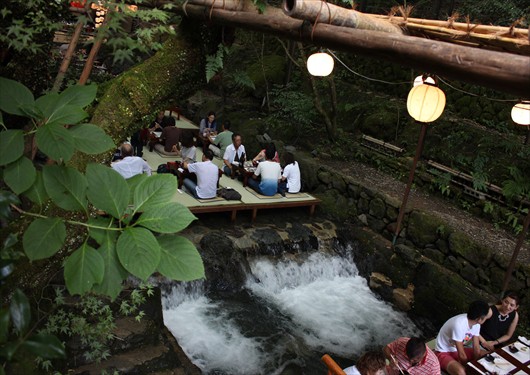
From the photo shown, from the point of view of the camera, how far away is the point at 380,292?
8.68 meters

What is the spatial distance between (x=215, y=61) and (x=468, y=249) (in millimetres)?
6533

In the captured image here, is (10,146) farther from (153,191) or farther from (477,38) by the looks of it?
(477,38)

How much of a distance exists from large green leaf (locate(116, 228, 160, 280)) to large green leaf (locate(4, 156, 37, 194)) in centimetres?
48

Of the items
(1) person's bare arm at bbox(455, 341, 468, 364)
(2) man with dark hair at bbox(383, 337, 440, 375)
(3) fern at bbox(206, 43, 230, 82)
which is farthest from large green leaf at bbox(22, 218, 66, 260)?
(1) person's bare arm at bbox(455, 341, 468, 364)

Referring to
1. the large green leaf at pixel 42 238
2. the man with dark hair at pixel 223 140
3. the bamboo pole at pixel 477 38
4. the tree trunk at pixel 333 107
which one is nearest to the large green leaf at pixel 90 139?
the large green leaf at pixel 42 238

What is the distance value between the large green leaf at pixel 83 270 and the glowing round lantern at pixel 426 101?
4643 mm

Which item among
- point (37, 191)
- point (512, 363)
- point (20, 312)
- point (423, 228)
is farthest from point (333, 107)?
point (20, 312)

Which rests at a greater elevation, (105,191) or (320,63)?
(320,63)

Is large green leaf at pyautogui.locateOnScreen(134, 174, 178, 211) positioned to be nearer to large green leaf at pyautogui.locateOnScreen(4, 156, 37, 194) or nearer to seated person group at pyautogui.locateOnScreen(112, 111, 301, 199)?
large green leaf at pyautogui.locateOnScreen(4, 156, 37, 194)

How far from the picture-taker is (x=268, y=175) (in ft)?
29.3

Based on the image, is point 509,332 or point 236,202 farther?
point 236,202

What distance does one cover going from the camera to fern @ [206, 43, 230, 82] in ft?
12.6

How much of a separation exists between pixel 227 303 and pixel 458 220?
17.0 feet

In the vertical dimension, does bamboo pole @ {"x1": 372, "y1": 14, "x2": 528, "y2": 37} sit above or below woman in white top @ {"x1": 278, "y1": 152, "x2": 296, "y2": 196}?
above
